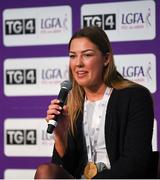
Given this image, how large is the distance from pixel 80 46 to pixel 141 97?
0.28 metres

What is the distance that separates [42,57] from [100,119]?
908 millimetres

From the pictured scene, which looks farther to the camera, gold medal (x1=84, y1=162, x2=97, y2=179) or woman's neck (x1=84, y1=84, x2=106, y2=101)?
woman's neck (x1=84, y1=84, x2=106, y2=101)

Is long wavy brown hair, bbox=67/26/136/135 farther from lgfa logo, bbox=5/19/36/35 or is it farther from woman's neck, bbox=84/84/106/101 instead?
lgfa logo, bbox=5/19/36/35

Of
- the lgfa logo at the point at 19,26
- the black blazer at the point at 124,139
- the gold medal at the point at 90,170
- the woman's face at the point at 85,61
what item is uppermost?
the lgfa logo at the point at 19,26

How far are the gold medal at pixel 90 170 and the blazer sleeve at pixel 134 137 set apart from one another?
0.07 metres

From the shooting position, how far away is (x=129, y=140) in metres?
1.37

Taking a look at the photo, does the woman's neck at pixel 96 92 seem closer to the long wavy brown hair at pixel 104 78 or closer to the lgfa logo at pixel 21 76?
the long wavy brown hair at pixel 104 78

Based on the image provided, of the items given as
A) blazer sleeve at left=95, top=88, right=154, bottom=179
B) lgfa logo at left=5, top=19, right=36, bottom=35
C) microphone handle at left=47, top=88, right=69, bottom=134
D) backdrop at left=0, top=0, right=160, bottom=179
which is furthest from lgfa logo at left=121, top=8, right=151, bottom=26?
microphone handle at left=47, top=88, right=69, bottom=134

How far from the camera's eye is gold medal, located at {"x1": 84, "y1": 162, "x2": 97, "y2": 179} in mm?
1397

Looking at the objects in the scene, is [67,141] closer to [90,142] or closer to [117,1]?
[90,142]

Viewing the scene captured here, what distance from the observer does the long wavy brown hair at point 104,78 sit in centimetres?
147

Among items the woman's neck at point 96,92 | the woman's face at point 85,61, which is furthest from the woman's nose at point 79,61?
the woman's neck at point 96,92

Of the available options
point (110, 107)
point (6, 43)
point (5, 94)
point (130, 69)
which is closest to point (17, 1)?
point (6, 43)

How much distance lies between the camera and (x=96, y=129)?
1458 mm
